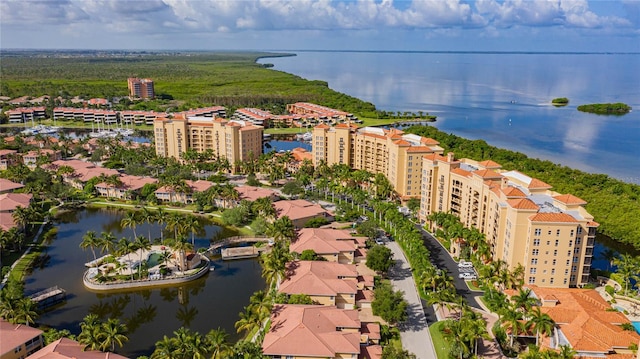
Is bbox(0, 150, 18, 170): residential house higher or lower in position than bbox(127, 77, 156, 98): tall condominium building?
lower

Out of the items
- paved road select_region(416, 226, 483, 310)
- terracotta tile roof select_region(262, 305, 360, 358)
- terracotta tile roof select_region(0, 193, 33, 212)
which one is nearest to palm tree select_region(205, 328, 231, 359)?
terracotta tile roof select_region(262, 305, 360, 358)

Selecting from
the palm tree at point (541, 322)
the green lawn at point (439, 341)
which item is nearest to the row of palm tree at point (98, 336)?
the green lawn at point (439, 341)

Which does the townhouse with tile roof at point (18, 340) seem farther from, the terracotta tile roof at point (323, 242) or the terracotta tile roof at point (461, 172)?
the terracotta tile roof at point (461, 172)

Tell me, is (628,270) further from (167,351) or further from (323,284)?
(167,351)

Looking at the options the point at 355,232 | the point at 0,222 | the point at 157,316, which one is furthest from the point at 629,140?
the point at 0,222

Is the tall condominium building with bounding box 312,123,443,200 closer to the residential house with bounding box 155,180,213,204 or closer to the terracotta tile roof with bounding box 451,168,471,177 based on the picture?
the terracotta tile roof with bounding box 451,168,471,177

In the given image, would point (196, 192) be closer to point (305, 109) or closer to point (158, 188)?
point (158, 188)

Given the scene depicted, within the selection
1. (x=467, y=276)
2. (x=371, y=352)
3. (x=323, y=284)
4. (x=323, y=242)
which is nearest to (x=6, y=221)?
(x=323, y=242)
